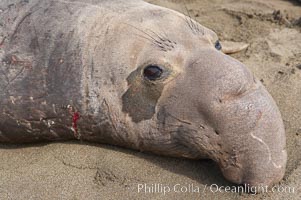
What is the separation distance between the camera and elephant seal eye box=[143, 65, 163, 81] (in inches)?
92.0

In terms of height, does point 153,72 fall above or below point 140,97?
above

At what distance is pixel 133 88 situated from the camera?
7.88 ft

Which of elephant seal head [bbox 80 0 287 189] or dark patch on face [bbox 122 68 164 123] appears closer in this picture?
elephant seal head [bbox 80 0 287 189]

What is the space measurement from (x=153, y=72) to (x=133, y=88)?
0.48 feet

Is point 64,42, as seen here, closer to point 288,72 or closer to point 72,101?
point 72,101

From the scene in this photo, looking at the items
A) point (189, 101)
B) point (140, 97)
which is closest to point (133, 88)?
point (140, 97)

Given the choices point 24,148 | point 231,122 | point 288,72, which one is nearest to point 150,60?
point 231,122

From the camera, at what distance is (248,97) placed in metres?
2.28

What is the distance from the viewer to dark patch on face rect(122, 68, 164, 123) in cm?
237

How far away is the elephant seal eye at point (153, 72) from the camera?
234 cm

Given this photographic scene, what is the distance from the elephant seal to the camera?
2271 millimetres

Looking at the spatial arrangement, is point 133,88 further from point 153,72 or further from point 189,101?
point 189,101

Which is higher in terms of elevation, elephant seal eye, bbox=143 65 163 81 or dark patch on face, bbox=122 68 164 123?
elephant seal eye, bbox=143 65 163 81

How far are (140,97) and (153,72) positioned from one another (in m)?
0.16
